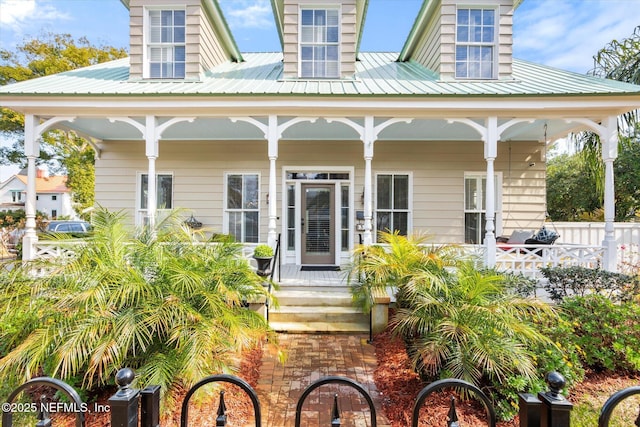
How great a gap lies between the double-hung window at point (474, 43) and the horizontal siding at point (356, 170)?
1758mm

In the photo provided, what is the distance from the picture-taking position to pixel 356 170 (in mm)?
8312

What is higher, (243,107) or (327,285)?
(243,107)

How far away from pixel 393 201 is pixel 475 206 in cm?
219

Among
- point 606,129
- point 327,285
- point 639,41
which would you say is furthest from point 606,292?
point 639,41

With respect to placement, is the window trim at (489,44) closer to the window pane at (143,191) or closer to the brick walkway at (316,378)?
the brick walkway at (316,378)

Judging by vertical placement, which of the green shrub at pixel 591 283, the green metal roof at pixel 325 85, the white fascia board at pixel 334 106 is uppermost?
the green metal roof at pixel 325 85

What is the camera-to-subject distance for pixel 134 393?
163 cm

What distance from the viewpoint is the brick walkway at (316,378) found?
3125 mm

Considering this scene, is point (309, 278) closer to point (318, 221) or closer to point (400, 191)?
point (318, 221)

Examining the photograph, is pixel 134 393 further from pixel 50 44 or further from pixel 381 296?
pixel 50 44

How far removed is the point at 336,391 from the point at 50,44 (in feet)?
85.2

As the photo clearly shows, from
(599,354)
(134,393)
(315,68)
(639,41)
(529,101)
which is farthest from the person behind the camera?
(639,41)

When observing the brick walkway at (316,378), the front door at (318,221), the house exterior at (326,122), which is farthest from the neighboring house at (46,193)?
the brick walkway at (316,378)

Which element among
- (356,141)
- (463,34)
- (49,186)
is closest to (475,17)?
(463,34)
